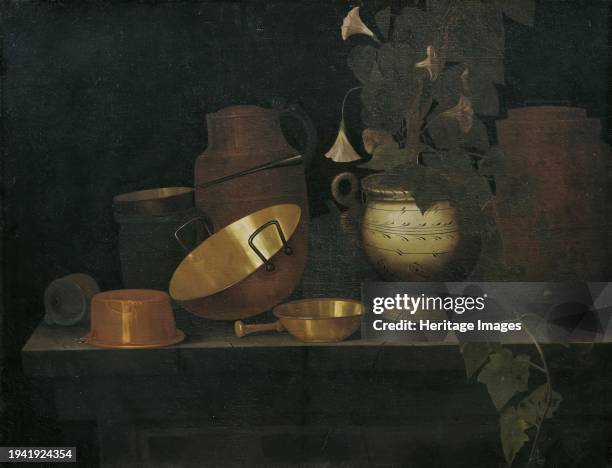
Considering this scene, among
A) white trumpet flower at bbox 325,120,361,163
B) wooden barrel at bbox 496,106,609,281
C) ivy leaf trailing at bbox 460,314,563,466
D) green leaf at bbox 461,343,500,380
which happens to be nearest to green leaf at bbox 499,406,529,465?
ivy leaf trailing at bbox 460,314,563,466

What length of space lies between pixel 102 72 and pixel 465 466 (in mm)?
889

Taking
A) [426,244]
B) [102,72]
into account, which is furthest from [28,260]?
[426,244]

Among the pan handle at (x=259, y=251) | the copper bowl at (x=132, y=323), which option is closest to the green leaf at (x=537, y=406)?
the pan handle at (x=259, y=251)

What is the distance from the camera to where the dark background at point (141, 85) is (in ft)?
4.18

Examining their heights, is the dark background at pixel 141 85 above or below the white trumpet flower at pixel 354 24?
below

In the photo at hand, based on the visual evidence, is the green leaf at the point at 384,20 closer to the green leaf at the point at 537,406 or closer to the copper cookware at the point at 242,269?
the copper cookware at the point at 242,269

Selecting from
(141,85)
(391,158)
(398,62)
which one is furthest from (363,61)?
(141,85)

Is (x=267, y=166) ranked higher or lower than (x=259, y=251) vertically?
higher

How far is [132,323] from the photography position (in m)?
1.20

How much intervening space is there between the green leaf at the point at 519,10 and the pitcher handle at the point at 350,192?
1.20 ft

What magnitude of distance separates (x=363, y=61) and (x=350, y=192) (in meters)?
0.22

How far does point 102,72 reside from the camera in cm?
129

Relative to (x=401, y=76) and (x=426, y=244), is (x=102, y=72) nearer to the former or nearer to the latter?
(x=401, y=76)

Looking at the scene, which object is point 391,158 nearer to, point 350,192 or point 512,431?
point 350,192
